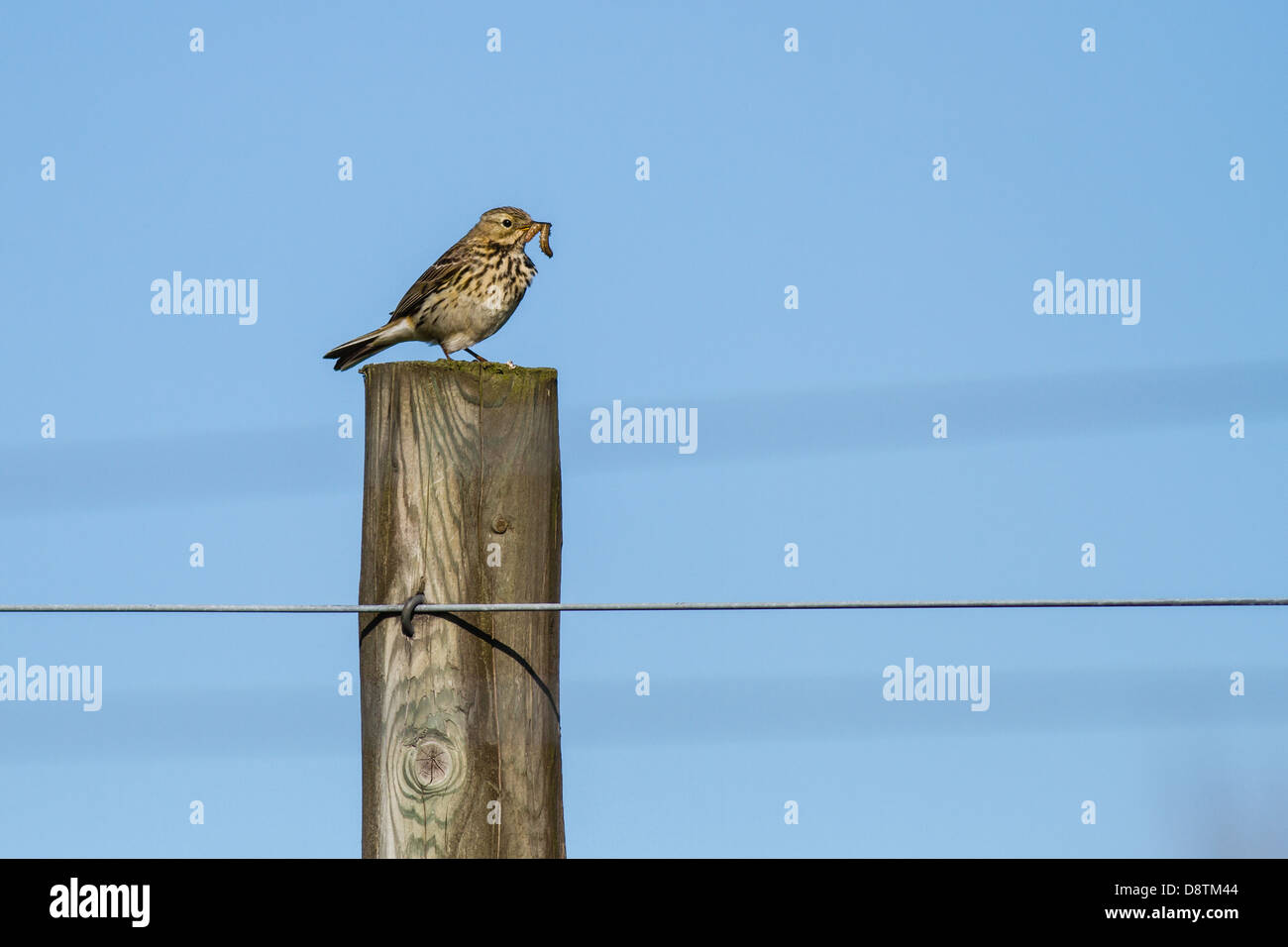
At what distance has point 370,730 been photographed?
12.5ft

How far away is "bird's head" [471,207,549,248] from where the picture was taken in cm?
773

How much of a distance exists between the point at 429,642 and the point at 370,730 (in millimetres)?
272

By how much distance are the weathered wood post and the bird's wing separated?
3.65m

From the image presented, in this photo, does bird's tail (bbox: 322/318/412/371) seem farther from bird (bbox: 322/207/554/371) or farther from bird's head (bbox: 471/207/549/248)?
bird's head (bbox: 471/207/549/248)

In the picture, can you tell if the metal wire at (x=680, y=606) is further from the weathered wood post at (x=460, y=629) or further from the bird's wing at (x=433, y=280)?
the bird's wing at (x=433, y=280)

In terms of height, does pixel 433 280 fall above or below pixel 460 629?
above

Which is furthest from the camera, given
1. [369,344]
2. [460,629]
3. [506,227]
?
[506,227]

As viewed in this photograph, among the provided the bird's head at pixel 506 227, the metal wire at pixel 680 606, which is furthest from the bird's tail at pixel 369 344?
the metal wire at pixel 680 606

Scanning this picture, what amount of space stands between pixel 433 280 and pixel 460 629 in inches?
157

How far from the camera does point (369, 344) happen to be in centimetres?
729

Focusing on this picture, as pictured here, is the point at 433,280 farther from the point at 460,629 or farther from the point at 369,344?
the point at 460,629

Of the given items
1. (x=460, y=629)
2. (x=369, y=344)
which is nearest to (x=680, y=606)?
(x=460, y=629)

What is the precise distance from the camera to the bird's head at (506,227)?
7.73 metres
